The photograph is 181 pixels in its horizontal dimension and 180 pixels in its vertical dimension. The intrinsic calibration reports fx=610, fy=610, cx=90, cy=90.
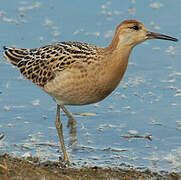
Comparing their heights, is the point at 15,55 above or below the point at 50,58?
below

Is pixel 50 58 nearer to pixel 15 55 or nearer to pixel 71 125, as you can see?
pixel 15 55

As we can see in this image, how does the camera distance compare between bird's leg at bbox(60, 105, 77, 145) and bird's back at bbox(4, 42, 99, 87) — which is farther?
bird's leg at bbox(60, 105, 77, 145)

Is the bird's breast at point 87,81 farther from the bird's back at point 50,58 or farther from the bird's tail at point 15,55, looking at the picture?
the bird's tail at point 15,55

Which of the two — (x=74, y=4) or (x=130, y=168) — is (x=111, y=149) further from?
(x=74, y=4)

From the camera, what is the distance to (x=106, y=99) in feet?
32.2

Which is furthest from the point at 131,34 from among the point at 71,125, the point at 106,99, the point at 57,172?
the point at 106,99

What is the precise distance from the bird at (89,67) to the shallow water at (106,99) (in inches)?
24.2

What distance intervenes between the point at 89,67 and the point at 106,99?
2085mm

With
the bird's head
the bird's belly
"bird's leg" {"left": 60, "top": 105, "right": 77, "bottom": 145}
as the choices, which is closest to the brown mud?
the bird's belly

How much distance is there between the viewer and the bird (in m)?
7.77

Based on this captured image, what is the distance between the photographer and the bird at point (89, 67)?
7.77m

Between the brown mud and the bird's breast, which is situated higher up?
the bird's breast

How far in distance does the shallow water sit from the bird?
0.61 metres

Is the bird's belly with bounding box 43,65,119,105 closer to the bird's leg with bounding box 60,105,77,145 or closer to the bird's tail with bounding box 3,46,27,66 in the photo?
the bird's leg with bounding box 60,105,77,145
